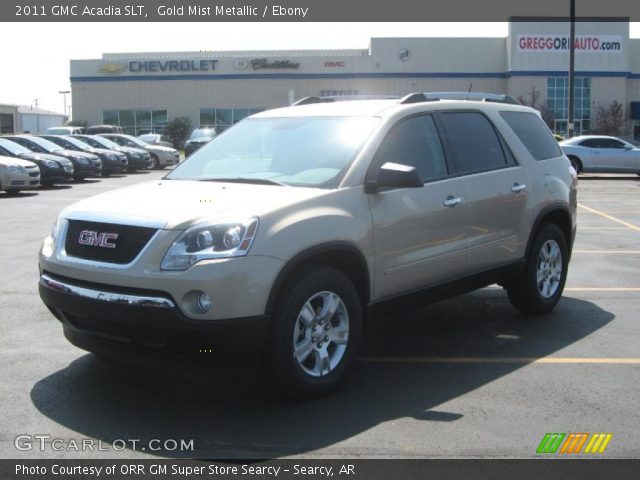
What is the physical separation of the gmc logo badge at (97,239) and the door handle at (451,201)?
245 centimetres

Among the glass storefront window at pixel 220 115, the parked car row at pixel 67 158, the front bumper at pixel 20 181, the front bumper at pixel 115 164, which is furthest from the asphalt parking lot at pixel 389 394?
the glass storefront window at pixel 220 115

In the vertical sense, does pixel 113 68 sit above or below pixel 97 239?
above

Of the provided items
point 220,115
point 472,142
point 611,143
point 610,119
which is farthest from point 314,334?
point 220,115

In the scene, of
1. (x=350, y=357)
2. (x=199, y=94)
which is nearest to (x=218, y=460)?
(x=350, y=357)

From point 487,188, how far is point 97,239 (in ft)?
10.3

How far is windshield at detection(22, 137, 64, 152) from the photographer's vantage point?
24312 mm

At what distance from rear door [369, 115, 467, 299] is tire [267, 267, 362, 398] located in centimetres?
39

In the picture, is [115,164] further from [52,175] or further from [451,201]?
[451,201]

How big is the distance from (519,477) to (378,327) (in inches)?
119

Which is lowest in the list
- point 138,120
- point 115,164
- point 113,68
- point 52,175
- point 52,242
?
point 52,242

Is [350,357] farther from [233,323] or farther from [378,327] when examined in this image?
[378,327]

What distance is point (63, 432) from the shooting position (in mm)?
4266

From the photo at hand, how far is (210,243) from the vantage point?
440cm
